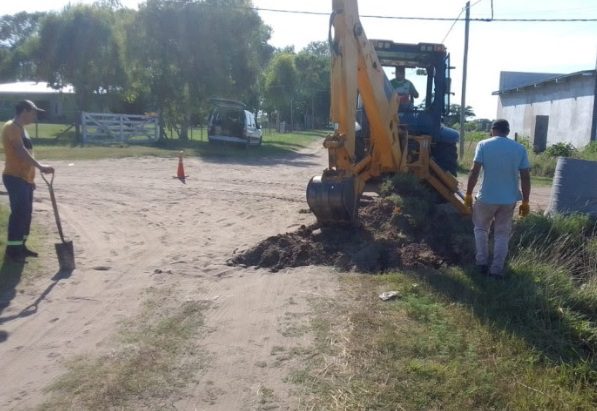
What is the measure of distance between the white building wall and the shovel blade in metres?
23.0

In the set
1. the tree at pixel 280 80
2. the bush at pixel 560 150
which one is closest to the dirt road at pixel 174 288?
the bush at pixel 560 150

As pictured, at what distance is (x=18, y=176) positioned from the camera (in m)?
8.11

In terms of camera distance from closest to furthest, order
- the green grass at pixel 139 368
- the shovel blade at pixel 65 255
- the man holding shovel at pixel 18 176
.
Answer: the green grass at pixel 139 368, the shovel blade at pixel 65 255, the man holding shovel at pixel 18 176

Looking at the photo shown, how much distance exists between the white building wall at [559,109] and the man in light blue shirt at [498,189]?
2076cm

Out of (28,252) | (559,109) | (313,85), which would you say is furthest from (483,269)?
(313,85)

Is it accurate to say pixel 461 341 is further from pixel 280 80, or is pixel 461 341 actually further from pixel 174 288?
pixel 280 80

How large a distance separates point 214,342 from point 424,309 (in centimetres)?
207

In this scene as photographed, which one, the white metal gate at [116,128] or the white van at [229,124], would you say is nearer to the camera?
the white van at [229,124]

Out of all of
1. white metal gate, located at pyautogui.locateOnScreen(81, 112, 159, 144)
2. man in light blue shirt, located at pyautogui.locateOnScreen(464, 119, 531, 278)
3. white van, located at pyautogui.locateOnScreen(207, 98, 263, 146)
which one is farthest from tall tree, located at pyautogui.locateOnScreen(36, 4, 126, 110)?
man in light blue shirt, located at pyautogui.locateOnScreen(464, 119, 531, 278)

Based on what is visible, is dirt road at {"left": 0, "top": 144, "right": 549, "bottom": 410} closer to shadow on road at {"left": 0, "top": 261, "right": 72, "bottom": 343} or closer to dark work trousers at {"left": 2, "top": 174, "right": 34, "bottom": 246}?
shadow on road at {"left": 0, "top": 261, "right": 72, "bottom": 343}

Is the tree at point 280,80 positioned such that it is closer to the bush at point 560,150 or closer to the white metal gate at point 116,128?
the white metal gate at point 116,128

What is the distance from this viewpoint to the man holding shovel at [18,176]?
8.03m

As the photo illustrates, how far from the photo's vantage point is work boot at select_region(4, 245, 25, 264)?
8023mm

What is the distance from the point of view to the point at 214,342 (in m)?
5.68
